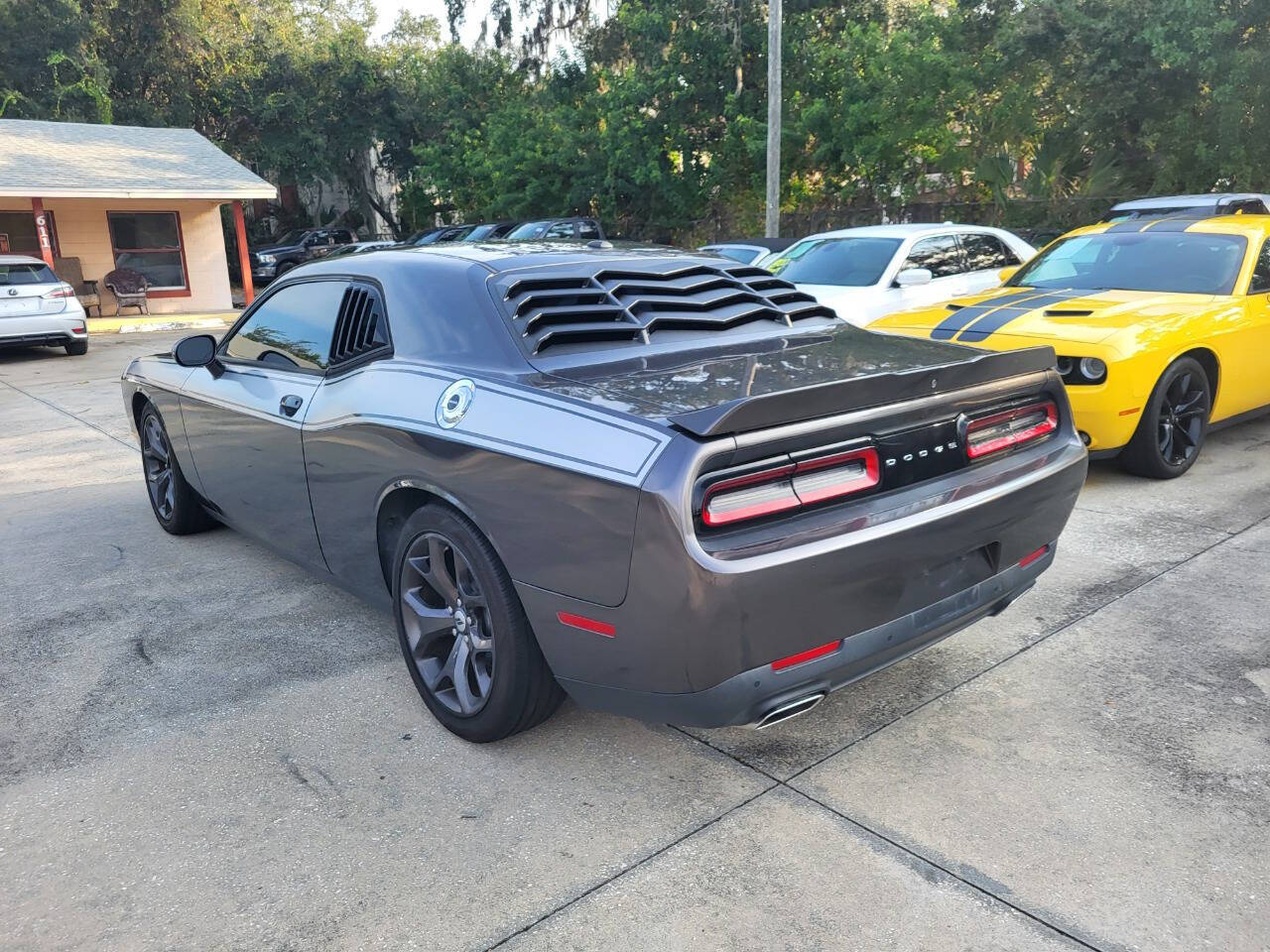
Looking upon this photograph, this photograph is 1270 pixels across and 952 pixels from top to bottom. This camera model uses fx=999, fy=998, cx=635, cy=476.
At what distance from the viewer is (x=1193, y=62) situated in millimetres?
13930

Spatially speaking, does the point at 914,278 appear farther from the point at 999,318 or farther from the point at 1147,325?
the point at 1147,325

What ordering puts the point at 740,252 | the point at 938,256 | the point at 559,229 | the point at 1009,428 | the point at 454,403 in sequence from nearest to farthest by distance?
1. the point at 454,403
2. the point at 1009,428
3. the point at 938,256
4. the point at 740,252
5. the point at 559,229

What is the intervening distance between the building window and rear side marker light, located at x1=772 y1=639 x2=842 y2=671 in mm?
22714

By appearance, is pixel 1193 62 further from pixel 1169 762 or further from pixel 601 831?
pixel 601 831

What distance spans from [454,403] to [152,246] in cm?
2210

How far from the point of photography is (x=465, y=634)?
3.18 m

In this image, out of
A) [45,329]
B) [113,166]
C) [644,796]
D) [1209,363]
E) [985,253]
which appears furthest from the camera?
[113,166]

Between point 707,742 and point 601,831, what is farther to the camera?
point 707,742

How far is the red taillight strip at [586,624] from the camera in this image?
2.61 m

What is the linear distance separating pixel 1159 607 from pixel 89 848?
3960 millimetres

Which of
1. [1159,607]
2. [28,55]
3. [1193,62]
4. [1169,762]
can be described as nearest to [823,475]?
[1169,762]

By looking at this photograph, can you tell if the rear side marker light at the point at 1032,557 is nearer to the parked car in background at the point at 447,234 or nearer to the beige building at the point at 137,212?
the parked car in background at the point at 447,234

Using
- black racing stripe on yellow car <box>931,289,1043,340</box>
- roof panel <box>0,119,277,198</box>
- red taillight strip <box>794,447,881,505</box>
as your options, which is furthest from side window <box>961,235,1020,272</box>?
roof panel <box>0,119,277,198</box>

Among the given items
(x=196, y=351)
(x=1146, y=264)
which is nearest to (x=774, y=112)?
(x=1146, y=264)
